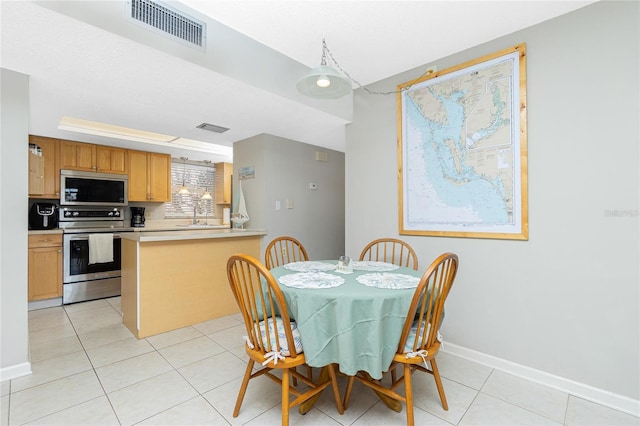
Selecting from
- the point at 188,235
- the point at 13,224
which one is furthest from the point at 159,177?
the point at 13,224

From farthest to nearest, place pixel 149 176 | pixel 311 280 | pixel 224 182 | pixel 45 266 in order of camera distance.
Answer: pixel 224 182 → pixel 149 176 → pixel 45 266 → pixel 311 280

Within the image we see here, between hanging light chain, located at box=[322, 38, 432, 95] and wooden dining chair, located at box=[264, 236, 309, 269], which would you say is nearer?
hanging light chain, located at box=[322, 38, 432, 95]

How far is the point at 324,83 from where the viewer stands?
6.31 ft

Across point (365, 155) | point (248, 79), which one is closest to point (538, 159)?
point (365, 155)

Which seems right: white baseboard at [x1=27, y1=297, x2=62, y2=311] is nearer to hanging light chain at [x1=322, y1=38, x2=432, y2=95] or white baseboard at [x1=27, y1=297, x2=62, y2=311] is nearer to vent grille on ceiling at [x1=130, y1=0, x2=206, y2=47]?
vent grille on ceiling at [x1=130, y1=0, x2=206, y2=47]

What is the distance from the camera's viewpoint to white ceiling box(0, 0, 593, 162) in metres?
1.77

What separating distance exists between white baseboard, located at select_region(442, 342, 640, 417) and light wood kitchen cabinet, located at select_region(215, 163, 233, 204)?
4.68 m

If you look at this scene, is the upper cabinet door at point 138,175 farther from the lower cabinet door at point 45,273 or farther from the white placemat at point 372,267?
the white placemat at point 372,267

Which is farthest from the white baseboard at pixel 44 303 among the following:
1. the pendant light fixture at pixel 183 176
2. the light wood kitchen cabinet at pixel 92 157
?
the pendant light fixture at pixel 183 176

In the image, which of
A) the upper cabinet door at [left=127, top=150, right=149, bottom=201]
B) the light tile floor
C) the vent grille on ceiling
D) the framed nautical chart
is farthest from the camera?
the upper cabinet door at [left=127, top=150, right=149, bottom=201]

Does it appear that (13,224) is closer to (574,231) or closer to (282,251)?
(282,251)

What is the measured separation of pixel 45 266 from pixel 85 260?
0.39 meters

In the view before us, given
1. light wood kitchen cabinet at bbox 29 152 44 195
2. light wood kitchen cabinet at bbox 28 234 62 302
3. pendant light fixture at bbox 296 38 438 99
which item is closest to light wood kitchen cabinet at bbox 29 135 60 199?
light wood kitchen cabinet at bbox 29 152 44 195

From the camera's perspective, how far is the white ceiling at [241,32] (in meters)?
1.77
